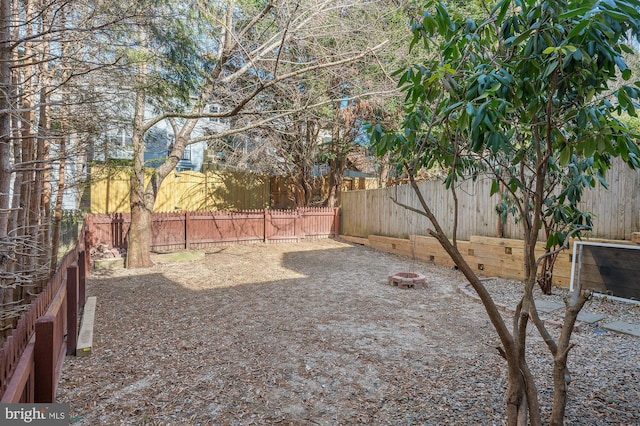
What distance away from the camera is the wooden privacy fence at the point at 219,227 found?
9.77m

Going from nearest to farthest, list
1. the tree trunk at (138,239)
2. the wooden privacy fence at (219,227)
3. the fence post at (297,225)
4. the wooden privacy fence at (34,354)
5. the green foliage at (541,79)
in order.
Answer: the green foliage at (541,79), the wooden privacy fence at (34,354), the tree trunk at (138,239), the wooden privacy fence at (219,227), the fence post at (297,225)

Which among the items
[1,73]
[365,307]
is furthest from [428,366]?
[1,73]

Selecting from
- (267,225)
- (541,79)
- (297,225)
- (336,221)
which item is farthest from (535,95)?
(336,221)

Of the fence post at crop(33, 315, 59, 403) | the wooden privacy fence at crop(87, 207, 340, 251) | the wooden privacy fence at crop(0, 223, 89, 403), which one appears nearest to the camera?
the wooden privacy fence at crop(0, 223, 89, 403)

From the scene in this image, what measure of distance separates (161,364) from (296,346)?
1.30 meters

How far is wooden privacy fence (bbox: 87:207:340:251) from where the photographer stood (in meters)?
9.77

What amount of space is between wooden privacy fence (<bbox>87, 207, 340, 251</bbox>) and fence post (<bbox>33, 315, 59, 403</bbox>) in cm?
793

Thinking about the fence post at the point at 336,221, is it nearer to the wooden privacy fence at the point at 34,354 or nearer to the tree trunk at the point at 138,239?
the tree trunk at the point at 138,239

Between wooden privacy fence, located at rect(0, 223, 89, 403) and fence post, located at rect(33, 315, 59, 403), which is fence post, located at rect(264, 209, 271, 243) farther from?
fence post, located at rect(33, 315, 59, 403)

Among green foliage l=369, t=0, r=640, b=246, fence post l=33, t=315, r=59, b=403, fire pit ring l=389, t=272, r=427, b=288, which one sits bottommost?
fire pit ring l=389, t=272, r=427, b=288

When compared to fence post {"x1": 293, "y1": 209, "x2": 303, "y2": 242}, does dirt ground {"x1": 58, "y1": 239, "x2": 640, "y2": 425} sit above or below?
below

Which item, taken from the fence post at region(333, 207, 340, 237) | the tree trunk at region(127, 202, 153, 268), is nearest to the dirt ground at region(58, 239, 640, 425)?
the tree trunk at region(127, 202, 153, 268)

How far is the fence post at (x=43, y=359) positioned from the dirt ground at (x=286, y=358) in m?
0.34

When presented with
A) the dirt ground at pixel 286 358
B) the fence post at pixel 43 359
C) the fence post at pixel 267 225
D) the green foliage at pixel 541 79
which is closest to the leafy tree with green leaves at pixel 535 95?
the green foliage at pixel 541 79
